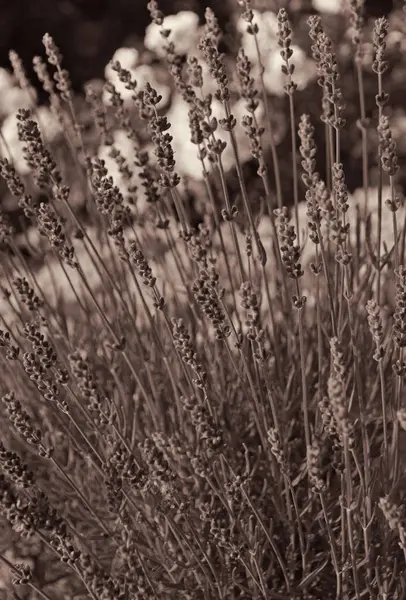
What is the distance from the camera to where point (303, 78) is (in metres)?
3.76

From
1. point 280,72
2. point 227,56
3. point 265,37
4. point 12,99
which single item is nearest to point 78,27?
point 227,56

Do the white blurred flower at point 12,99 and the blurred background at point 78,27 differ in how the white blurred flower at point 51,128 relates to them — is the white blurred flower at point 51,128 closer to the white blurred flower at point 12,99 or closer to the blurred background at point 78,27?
the white blurred flower at point 12,99

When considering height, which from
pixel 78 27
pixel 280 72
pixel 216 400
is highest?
pixel 78 27

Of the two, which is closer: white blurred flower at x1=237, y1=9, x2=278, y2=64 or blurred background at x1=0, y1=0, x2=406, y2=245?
white blurred flower at x1=237, y1=9, x2=278, y2=64

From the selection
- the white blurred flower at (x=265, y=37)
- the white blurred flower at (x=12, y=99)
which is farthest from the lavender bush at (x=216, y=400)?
the white blurred flower at (x=12, y=99)

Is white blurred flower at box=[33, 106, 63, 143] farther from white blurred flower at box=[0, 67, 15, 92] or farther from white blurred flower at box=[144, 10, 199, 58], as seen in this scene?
white blurred flower at box=[144, 10, 199, 58]

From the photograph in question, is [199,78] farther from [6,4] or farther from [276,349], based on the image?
[6,4]

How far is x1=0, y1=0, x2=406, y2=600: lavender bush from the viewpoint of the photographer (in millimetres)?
1382

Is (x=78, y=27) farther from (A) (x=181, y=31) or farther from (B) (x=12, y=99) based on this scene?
(A) (x=181, y=31)

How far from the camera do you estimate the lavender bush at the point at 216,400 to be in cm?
138

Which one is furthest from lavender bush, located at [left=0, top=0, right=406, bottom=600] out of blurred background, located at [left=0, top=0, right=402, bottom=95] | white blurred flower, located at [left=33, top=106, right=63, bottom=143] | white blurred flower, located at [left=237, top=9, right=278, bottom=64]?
blurred background, located at [left=0, top=0, right=402, bottom=95]

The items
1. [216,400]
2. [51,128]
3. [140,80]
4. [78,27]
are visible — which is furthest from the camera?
[78,27]

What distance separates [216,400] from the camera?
2.11m

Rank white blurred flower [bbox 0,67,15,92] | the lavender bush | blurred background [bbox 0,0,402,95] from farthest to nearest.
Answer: blurred background [bbox 0,0,402,95] < white blurred flower [bbox 0,67,15,92] < the lavender bush
